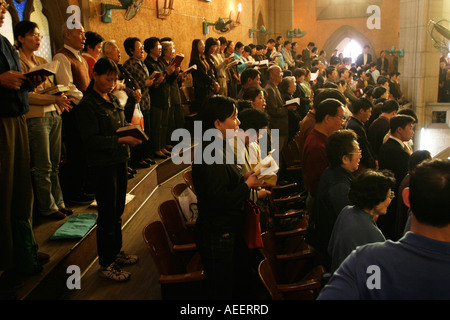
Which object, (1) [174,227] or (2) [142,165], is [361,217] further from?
(2) [142,165]

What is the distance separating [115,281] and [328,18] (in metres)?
19.9

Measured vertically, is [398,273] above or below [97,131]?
below

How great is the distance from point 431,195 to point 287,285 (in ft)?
3.83

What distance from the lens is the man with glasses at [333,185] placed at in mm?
2578

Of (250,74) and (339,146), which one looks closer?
(339,146)

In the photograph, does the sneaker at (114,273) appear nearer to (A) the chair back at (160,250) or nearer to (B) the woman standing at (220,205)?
(A) the chair back at (160,250)

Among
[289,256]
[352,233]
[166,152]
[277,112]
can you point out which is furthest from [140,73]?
[352,233]

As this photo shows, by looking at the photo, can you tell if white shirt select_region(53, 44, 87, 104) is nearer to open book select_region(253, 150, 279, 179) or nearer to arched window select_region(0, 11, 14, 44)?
arched window select_region(0, 11, 14, 44)

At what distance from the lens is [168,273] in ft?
7.90

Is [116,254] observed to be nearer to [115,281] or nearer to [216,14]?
[115,281]

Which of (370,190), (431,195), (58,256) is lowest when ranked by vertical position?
(58,256)

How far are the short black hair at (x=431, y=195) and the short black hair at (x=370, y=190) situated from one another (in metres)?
0.88

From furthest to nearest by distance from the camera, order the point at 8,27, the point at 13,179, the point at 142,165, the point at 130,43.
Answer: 1. the point at 142,165
2. the point at 130,43
3. the point at 8,27
4. the point at 13,179

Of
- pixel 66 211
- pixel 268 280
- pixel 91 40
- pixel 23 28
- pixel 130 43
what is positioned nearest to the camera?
pixel 268 280
